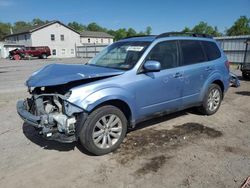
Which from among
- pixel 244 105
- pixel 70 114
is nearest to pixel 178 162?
pixel 70 114

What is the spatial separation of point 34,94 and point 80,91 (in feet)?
2.89

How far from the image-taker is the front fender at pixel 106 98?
371 cm

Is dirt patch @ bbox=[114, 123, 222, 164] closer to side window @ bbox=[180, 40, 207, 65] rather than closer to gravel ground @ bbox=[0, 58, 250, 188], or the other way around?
gravel ground @ bbox=[0, 58, 250, 188]

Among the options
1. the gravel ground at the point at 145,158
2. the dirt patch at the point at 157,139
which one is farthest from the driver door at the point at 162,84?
the gravel ground at the point at 145,158

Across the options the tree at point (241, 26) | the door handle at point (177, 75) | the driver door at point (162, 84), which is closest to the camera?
the driver door at point (162, 84)

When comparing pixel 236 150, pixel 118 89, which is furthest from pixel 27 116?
pixel 236 150

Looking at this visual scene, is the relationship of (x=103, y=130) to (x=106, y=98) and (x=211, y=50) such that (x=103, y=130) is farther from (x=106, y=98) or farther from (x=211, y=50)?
(x=211, y=50)

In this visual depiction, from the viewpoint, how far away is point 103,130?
4.08 metres

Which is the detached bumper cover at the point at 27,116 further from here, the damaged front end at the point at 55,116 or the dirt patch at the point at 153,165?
the dirt patch at the point at 153,165

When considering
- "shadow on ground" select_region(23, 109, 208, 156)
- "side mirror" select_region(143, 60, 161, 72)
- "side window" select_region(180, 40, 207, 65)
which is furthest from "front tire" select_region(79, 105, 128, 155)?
"side window" select_region(180, 40, 207, 65)

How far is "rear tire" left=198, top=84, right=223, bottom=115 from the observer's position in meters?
5.94

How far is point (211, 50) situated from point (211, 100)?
121cm

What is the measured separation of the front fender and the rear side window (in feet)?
8.58

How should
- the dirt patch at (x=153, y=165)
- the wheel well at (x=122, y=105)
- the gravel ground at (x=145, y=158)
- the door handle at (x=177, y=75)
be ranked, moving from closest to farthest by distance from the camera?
the gravel ground at (x=145, y=158)
the dirt patch at (x=153, y=165)
the wheel well at (x=122, y=105)
the door handle at (x=177, y=75)
